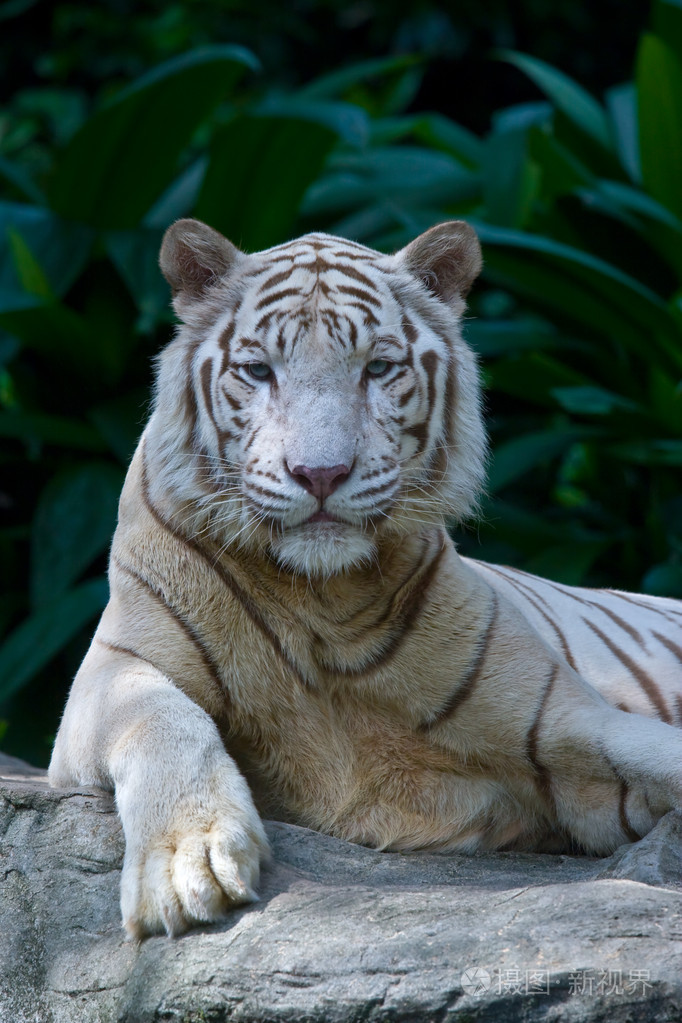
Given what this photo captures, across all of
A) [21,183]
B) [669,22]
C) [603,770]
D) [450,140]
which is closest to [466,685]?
[603,770]

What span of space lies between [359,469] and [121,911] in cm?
73

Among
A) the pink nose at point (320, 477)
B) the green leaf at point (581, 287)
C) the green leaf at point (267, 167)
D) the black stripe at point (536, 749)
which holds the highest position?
the green leaf at point (267, 167)

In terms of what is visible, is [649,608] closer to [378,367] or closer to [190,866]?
[378,367]

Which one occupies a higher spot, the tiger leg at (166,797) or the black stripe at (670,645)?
the black stripe at (670,645)

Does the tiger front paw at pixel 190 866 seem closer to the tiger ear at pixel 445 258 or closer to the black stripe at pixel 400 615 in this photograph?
the black stripe at pixel 400 615

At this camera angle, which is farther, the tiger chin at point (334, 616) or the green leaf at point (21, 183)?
the green leaf at point (21, 183)

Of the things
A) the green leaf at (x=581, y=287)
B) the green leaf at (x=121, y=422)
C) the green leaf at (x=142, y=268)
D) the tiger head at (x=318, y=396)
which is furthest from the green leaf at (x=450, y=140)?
the tiger head at (x=318, y=396)

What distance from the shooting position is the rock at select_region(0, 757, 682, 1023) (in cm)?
125

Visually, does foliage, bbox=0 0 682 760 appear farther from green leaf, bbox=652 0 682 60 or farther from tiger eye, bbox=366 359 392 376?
tiger eye, bbox=366 359 392 376

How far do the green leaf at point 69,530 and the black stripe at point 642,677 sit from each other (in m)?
2.07

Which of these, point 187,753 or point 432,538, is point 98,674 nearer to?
point 187,753

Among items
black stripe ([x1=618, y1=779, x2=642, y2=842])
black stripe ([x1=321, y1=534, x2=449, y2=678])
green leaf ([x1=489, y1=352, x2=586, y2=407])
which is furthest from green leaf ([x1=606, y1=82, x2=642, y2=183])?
black stripe ([x1=618, y1=779, x2=642, y2=842])

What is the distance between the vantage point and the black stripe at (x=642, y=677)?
246cm

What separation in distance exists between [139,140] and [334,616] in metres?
3.22
